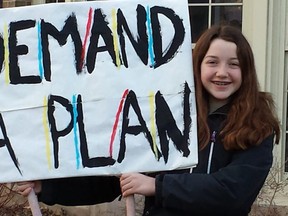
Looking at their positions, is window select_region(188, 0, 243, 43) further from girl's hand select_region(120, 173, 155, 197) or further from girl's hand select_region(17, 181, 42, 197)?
girl's hand select_region(120, 173, 155, 197)

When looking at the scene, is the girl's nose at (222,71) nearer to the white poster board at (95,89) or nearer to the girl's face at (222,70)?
the girl's face at (222,70)

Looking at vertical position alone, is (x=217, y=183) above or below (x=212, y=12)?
below

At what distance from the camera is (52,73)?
3139mm

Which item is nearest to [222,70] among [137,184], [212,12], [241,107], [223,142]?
[241,107]

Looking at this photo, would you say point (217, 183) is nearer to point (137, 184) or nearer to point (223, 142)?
point (223, 142)

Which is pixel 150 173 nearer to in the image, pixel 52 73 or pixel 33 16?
pixel 52 73

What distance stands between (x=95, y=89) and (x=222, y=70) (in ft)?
1.67

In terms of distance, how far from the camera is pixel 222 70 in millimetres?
2920

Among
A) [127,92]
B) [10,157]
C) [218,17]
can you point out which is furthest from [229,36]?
[218,17]

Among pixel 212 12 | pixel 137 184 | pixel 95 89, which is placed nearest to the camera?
pixel 137 184

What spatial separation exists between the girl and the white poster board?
A: 9 cm

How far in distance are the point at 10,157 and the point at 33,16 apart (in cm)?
55

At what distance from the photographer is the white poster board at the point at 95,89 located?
307 cm

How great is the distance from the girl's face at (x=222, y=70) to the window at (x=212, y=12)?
4336 mm
